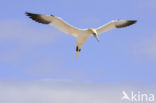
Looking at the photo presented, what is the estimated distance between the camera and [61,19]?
39.4 metres

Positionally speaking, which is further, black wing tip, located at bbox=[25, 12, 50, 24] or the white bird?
the white bird

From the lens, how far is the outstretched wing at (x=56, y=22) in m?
38.8

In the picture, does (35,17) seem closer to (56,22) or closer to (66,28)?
(56,22)

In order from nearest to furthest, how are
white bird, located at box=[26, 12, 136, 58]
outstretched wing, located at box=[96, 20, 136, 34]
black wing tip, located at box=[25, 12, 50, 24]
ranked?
black wing tip, located at box=[25, 12, 50, 24]
white bird, located at box=[26, 12, 136, 58]
outstretched wing, located at box=[96, 20, 136, 34]

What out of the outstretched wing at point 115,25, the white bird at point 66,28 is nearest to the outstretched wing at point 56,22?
the white bird at point 66,28

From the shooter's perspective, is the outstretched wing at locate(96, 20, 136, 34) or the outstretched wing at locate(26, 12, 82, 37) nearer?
the outstretched wing at locate(26, 12, 82, 37)

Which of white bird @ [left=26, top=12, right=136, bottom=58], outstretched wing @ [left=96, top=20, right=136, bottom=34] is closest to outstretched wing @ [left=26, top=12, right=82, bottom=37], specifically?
white bird @ [left=26, top=12, right=136, bottom=58]

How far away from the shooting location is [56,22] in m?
39.4

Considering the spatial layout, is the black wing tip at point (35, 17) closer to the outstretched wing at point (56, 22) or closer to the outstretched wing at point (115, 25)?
the outstretched wing at point (56, 22)

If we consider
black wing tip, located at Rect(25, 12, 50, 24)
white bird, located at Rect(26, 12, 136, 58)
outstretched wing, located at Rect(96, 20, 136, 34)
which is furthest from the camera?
outstretched wing, located at Rect(96, 20, 136, 34)

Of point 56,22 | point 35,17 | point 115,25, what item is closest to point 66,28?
point 56,22

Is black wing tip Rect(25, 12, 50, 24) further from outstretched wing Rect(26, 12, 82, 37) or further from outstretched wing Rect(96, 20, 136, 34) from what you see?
outstretched wing Rect(96, 20, 136, 34)

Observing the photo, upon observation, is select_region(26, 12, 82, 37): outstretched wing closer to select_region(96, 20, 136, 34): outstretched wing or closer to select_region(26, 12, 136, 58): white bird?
select_region(26, 12, 136, 58): white bird

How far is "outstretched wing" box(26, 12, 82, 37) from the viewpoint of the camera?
38812 mm
